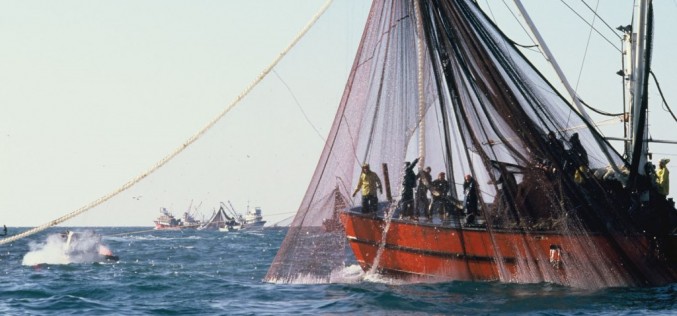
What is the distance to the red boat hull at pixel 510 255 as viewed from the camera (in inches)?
770

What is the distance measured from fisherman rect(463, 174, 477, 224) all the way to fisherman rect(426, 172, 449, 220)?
1.32 ft

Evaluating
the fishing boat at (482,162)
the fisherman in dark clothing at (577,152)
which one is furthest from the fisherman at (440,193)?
the fisherman in dark clothing at (577,152)

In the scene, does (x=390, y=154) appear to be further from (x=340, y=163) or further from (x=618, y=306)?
(x=618, y=306)

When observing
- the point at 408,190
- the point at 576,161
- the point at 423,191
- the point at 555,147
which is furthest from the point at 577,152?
the point at 408,190

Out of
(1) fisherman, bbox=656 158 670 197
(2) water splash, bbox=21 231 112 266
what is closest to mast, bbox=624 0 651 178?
(1) fisherman, bbox=656 158 670 197

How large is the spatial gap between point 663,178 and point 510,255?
4435 mm

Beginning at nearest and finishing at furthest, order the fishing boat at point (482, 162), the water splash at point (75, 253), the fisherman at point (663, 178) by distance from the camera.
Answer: the fishing boat at point (482, 162)
the fisherman at point (663, 178)
the water splash at point (75, 253)

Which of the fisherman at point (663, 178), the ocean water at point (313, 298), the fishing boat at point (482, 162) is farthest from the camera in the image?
the fisherman at point (663, 178)

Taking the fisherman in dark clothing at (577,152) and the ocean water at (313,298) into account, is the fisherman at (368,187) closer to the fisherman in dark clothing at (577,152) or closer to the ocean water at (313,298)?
the ocean water at (313,298)

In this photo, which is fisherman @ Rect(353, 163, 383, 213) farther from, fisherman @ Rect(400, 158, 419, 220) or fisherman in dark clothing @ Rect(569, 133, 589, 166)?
fisherman in dark clothing @ Rect(569, 133, 589, 166)

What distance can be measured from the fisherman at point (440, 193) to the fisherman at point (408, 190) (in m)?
0.46

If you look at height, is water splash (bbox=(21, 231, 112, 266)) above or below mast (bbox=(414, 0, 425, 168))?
below

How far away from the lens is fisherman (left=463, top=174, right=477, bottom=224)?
19.7 metres

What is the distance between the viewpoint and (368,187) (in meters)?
20.1
